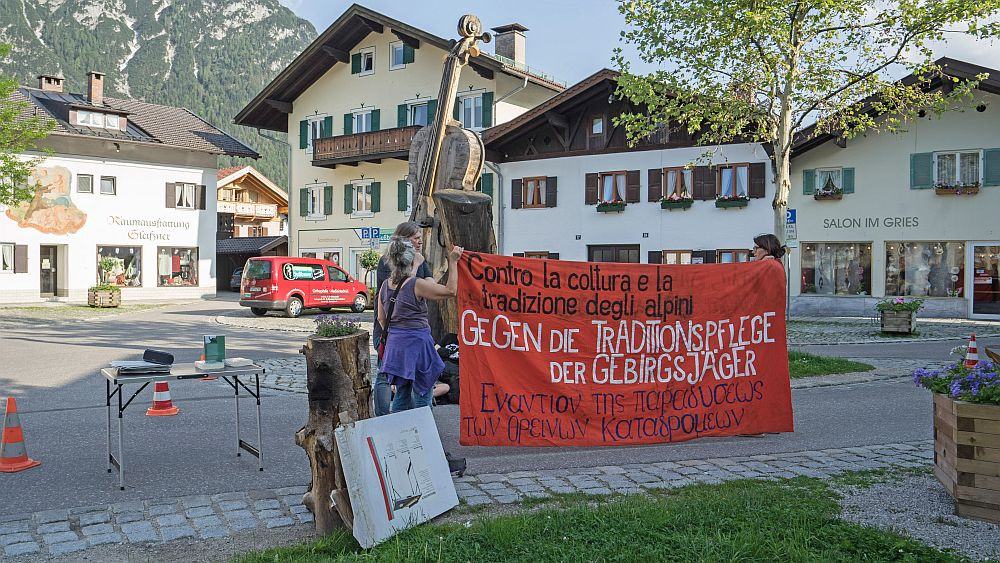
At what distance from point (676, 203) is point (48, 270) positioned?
28.3 metres

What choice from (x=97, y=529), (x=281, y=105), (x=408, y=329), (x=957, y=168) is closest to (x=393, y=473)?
(x=408, y=329)

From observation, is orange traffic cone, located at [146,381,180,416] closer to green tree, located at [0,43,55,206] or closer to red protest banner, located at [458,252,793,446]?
red protest banner, located at [458,252,793,446]

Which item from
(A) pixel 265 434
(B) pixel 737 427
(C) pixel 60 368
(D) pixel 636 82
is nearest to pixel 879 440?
(B) pixel 737 427

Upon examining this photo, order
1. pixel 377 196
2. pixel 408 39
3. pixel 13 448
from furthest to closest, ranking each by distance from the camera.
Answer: pixel 377 196 < pixel 408 39 < pixel 13 448

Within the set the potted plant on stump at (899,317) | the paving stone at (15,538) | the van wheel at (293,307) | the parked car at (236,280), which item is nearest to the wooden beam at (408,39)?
the van wheel at (293,307)

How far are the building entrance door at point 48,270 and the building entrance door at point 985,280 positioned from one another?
36906 millimetres

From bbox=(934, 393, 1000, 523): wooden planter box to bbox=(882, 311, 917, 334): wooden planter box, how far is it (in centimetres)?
1596

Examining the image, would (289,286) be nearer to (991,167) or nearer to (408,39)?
(408,39)

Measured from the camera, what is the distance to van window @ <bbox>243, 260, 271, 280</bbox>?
26.8 m

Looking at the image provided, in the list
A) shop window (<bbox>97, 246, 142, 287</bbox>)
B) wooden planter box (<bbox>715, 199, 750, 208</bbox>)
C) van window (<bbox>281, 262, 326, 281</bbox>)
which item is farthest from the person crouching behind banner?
shop window (<bbox>97, 246, 142, 287</bbox>)

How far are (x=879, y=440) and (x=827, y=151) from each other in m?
21.8

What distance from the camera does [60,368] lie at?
526 inches

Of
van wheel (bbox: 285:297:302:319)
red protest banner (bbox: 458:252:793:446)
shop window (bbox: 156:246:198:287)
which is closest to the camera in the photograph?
red protest banner (bbox: 458:252:793:446)

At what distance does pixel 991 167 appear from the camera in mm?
25484
